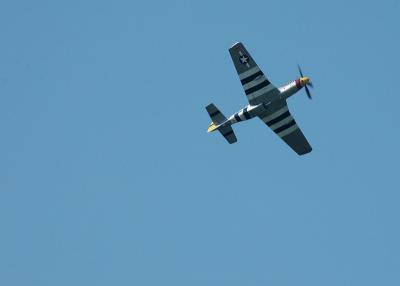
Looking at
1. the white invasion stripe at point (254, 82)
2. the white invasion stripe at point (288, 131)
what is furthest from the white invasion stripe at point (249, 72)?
the white invasion stripe at point (288, 131)

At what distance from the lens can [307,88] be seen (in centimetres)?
9306

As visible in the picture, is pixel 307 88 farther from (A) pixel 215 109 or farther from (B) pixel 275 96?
(A) pixel 215 109

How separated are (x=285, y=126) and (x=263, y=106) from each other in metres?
3.83

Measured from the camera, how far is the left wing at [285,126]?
314 ft

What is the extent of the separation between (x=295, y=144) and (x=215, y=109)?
24.6ft

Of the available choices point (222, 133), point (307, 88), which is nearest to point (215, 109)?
point (222, 133)

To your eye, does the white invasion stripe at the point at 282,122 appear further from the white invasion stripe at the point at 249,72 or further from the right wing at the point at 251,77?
the white invasion stripe at the point at 249,72

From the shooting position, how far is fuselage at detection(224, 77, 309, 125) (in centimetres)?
9288

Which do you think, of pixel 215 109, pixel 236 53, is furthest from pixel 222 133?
pixel 236 53

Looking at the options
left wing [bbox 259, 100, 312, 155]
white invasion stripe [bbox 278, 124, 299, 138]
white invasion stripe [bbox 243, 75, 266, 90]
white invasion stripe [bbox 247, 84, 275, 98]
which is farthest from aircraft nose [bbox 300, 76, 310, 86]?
white invasion stripe [bbox 278, 124, 299, 138]

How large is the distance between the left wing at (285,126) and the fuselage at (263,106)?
70 cm

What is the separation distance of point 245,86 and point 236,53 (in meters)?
2.88

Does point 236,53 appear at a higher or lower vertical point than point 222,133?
higher

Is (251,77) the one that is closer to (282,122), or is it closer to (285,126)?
(282,122)
